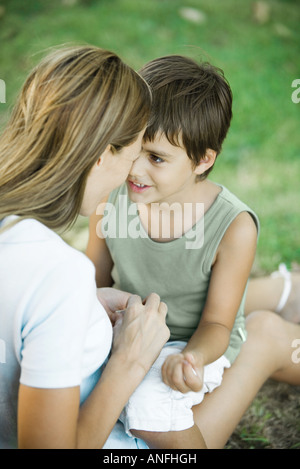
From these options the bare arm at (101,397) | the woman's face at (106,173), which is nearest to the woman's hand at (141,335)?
the bare arm at (101,397)

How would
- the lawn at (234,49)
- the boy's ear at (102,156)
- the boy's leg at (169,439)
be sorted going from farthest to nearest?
the lawn at (234,49), the boy's leg at (169,439), the boy's ear at (102,156)

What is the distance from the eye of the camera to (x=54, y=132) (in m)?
1.09

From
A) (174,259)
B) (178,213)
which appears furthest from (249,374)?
(178,213)

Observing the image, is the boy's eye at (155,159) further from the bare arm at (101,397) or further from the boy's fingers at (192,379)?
the boy's fingers at (192,379)

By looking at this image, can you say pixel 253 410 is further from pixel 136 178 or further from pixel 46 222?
pixel 46 222

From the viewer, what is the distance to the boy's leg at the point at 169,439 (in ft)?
4.37

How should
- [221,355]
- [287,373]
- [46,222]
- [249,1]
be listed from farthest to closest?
[249,1]
[287,373]
[221,355]
[46,222]

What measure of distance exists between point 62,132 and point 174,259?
729 mm

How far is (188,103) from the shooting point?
1553 millimetres

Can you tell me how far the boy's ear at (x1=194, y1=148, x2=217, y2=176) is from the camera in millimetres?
1658

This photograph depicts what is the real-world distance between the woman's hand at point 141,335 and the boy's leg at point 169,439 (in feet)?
0.68

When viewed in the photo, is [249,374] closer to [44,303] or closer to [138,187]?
[138,187]
